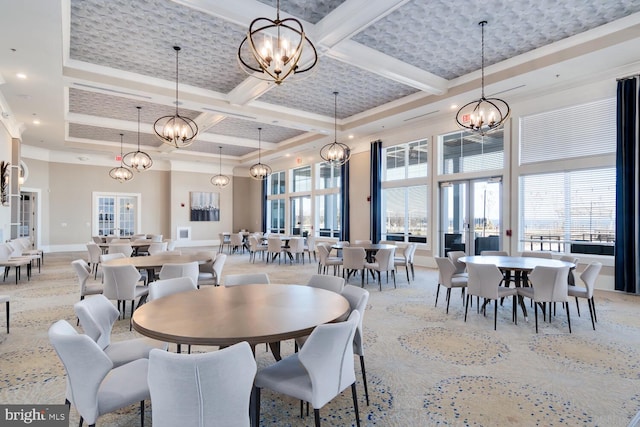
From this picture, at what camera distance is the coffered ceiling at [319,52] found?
4.78 m

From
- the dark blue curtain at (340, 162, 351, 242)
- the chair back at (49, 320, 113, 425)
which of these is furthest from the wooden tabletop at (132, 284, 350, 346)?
the dark blue curtain at (340, 162, 351, 242)

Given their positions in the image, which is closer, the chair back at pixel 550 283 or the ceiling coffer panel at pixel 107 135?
the chair back at pixel 550 283

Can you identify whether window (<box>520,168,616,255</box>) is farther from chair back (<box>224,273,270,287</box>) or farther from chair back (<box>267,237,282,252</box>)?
chair back (<box>224,273,270,287</box>)

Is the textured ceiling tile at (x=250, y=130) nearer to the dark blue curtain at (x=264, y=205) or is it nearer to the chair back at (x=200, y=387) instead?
the dark blue curtain at (x=264, y=205)

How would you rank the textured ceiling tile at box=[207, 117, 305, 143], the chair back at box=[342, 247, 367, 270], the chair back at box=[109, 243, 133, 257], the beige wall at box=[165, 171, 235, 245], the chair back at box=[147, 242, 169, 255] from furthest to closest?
the beige wall at box=[165, 171, 235, 245] < the textured ceiling tile at box=[207, 117, 305, 143] < the chair back at box=[147, 242, 169, 255] < the chair back at box=[109, 243, 133, 257] < the chair back at box=[342, 247, 367, 270]

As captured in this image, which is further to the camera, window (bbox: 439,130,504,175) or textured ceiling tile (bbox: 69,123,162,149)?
textured ceiling tile (bbox: 69,123,162,149)

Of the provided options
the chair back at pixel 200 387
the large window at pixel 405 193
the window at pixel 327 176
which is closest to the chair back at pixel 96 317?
the chair back at pixel 200 387

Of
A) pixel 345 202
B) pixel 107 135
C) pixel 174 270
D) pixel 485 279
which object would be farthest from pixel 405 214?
pixel 107 135

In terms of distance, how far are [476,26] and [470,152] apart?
3.98 metres

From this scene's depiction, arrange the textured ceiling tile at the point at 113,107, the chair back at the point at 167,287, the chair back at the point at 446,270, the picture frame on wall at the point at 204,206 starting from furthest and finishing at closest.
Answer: the picture frame on wall at the point at 204,206 → the textured ceiling tile at the point at 113,107 → the chair back at the point at 446,270 → the chair back at the point at 167,287

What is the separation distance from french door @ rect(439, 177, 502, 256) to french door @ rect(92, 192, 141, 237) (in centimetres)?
1256

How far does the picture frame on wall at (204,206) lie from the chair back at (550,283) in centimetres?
1493

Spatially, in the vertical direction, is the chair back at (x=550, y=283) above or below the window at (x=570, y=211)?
below

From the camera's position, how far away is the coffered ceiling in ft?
15.7
